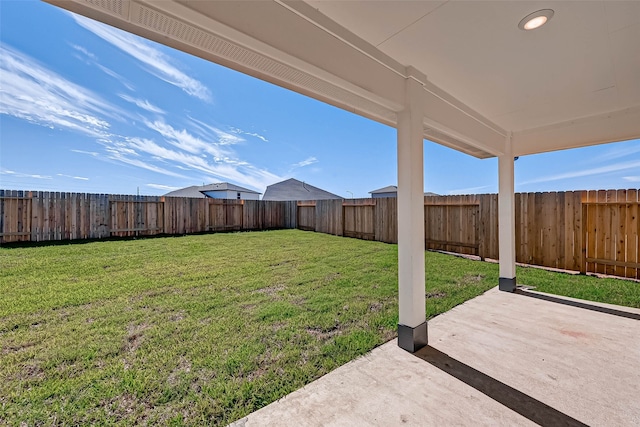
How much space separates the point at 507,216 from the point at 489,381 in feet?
9.46

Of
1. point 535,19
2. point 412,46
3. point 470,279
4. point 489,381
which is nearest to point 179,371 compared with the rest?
point 489,381

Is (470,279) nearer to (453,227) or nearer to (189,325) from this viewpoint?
(453,227)

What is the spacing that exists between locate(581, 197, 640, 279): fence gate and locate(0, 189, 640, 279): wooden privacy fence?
0.01 meters

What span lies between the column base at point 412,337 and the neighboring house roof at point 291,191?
24.8 m

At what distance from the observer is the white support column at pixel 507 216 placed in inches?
154

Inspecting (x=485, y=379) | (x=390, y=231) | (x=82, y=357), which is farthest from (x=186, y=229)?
(x=485, y=379)

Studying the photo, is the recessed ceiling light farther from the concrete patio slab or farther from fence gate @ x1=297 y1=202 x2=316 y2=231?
fence gate @ x1=297 y1=202 x2=316 y2=231

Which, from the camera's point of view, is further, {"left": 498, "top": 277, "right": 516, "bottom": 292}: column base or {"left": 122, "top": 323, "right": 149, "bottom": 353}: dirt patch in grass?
{"left": 498, "top": 277, "right": 516, "bottom": 292}: column base

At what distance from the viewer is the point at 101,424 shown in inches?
57.3

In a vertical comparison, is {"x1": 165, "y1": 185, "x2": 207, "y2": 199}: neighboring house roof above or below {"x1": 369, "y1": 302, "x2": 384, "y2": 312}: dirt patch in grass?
above

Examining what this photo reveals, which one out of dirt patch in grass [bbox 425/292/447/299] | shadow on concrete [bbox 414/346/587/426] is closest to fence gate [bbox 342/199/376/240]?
dirt patch in grass [bbox 425/292/447/299]

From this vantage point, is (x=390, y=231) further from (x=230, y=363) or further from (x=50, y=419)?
(x=50, y=419)

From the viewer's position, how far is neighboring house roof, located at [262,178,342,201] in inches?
1073

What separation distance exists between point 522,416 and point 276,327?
6.59ft
